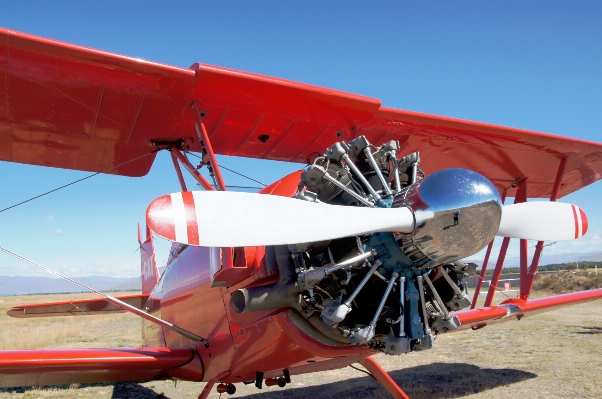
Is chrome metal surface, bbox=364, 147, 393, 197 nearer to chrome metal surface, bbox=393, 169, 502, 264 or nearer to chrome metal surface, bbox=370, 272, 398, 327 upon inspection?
chrome metal surface, bbox=393, 169, 502, 264

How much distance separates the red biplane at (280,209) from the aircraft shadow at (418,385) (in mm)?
1122

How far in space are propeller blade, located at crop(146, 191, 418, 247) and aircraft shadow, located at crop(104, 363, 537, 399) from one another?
15.1ft

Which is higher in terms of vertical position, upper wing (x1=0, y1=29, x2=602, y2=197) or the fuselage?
upper wing (x1=0, y1=29, x2=602, y2=197)

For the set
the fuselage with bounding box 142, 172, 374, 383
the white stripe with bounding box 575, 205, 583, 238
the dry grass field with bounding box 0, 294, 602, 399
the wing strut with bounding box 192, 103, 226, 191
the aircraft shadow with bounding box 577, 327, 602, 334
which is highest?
the wing strut with bounding box 192, 103, 226, 191

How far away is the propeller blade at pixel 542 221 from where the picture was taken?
3969mm

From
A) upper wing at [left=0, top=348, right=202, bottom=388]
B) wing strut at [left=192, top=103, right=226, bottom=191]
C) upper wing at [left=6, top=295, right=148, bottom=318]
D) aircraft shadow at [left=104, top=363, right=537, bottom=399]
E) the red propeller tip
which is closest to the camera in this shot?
wing strut at [left=192, top=103, right=226, bottom=191]

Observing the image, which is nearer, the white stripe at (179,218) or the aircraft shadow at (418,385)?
the white stripe at (179,218)

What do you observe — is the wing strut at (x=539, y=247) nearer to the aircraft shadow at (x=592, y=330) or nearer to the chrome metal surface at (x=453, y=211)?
the chrome metal surface at (x=453, y=211)

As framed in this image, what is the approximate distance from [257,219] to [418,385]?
18.4ft

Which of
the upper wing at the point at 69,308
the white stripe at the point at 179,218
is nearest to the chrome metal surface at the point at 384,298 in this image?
the white stripe at the point at 179,218

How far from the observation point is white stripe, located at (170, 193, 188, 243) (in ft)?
9.09

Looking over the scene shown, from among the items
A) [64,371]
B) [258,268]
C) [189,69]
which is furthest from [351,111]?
[64,371]

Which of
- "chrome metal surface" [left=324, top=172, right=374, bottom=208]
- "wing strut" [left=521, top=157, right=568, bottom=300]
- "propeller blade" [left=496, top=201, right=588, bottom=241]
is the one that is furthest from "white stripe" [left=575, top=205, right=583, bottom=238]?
"wing strut" [left=521, top=157, right=568, bottom=300]

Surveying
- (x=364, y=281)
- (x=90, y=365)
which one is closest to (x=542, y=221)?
(x=364, y=281)
